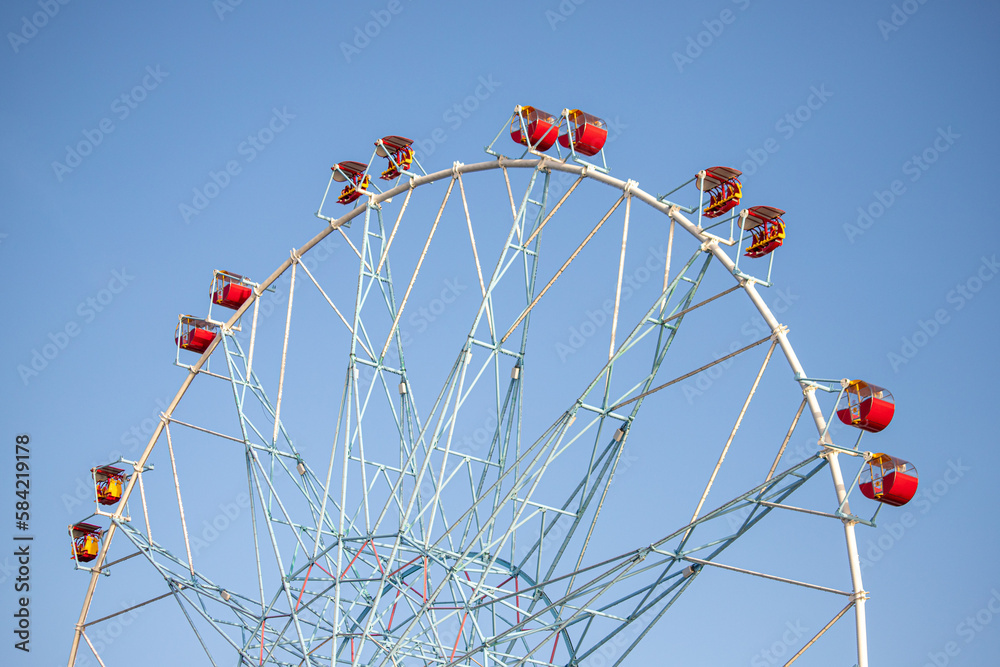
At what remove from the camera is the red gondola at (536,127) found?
1393 inches

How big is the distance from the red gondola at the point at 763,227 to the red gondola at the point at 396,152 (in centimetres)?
1191

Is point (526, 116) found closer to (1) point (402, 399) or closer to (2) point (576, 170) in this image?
(2) point (576, 170)

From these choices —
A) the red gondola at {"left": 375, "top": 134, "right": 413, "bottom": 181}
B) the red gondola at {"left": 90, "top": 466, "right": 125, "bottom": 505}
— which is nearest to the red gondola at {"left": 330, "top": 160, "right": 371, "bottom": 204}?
the red gondola at {"left": 375, "top": 134, "right": 413, "bottom": 181}

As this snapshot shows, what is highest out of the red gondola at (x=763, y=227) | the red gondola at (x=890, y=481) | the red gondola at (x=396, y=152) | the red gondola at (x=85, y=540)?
the red gondola at (x=396, y=152)

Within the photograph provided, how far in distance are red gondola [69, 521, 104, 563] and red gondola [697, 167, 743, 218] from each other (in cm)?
2581

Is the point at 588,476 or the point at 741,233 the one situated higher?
the point at 741,233

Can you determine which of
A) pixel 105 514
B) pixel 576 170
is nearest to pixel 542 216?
pixel 576 170

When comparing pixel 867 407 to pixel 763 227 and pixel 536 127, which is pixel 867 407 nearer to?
pixel 763 227

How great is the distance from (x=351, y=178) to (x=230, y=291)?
6.28 m

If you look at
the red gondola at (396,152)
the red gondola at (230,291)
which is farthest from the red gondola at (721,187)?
the red gondola at (230,291)

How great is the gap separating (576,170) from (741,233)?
15.6 feet

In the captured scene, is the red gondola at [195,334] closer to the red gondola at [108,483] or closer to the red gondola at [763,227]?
the red gondola at [108,483]

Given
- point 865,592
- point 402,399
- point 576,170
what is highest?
point 576,170

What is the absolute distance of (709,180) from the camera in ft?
107
